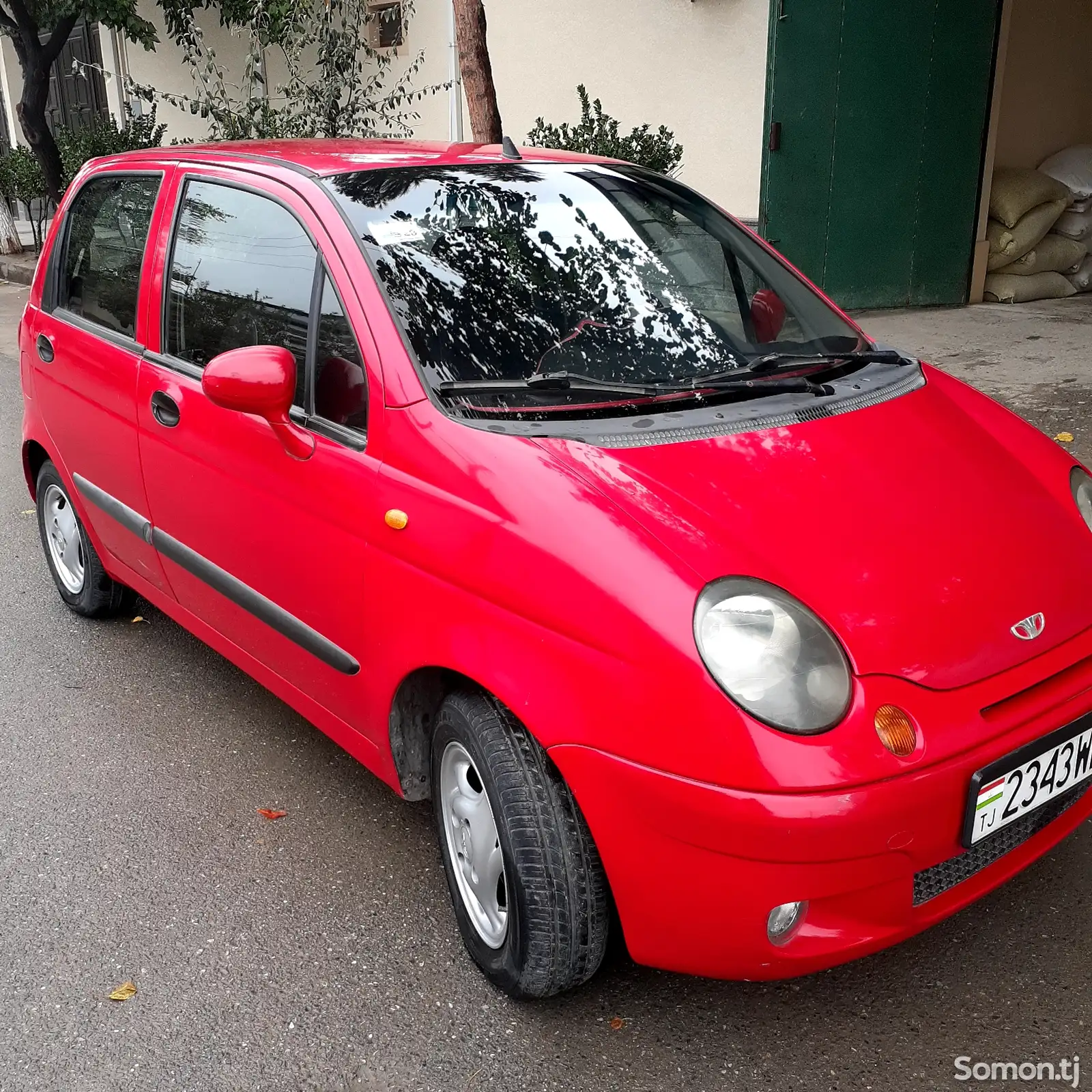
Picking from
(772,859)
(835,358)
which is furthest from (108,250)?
(772,859)

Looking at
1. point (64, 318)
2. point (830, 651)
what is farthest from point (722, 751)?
point (64, 318)

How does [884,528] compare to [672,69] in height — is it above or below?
below

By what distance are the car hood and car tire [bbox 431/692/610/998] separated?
0.51m

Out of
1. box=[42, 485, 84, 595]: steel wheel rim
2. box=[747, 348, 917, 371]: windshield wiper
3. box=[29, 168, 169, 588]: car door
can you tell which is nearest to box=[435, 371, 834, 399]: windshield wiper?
box=[747, 348, 917, 371]: windshield wiper

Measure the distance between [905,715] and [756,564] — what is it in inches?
14.3

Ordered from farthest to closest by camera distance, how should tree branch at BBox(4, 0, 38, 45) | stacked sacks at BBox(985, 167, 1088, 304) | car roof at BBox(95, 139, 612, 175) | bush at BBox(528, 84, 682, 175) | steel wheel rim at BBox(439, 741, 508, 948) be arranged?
tree branch at BBox(4, 0, 38, 45), stacked sacks at BBox(985, 167, 1088, 304), bush at BBox(528, 84, 682, 175), car roof at BBox(95, 139, 612, 175), steel wheel rim at BBox(439, 741, 508, 948)

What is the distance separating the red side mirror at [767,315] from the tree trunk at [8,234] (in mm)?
14733

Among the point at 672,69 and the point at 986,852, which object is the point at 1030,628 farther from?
the point at 672,69

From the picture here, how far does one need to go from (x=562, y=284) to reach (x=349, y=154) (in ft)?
2.61

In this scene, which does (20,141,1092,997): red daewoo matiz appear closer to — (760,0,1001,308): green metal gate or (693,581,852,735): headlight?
(693,581,852,735): headlight

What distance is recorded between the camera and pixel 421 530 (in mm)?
2354

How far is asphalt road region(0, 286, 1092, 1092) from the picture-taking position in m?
2.24

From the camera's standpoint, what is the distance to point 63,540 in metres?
4.36

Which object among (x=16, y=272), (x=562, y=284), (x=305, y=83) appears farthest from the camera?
(x=16, y=272)
